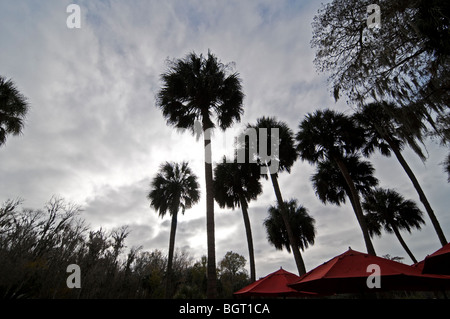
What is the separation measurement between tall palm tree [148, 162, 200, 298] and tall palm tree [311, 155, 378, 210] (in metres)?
10.7

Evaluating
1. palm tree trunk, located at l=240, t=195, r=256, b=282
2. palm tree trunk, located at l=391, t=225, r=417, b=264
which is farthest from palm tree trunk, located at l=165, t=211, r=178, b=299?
palm tree trunk, located at l=391, t=225, r=417, b=264

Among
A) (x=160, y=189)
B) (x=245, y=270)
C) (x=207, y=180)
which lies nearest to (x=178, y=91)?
(x=207, y=180)

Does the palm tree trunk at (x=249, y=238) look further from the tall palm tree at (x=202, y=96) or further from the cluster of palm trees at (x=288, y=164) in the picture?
the tall palm tree at (x=202, y=96)

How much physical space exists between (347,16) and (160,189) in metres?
17.2

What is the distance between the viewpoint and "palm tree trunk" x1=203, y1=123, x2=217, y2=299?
25.5 feet

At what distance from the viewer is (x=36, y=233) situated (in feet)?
41.8

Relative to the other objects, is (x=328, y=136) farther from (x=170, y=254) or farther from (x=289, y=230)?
(x=170, y=254)

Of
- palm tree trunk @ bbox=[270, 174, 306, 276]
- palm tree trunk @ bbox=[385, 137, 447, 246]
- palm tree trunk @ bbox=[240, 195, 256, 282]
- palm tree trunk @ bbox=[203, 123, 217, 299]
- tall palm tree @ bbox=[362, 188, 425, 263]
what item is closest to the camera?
palm tree trunk @ bbox=[203, 123, 217, 299]

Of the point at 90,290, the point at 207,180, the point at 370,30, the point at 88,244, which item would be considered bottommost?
the point at 90,290

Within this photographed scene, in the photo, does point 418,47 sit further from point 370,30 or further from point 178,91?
point 178,91

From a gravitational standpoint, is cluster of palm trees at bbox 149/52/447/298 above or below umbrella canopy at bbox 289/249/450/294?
above

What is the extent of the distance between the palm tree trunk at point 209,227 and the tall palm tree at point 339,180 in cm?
1017

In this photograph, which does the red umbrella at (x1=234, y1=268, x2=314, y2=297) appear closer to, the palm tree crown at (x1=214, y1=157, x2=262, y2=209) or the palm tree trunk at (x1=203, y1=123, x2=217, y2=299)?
the palm tree trunk at (x1=203, y1=123, x2=217, y2=299)

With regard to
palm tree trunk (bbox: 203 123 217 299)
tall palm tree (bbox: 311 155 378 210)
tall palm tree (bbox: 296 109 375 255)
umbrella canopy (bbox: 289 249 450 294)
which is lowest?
umbrella canopy (bbox: 289 249 450 294)
